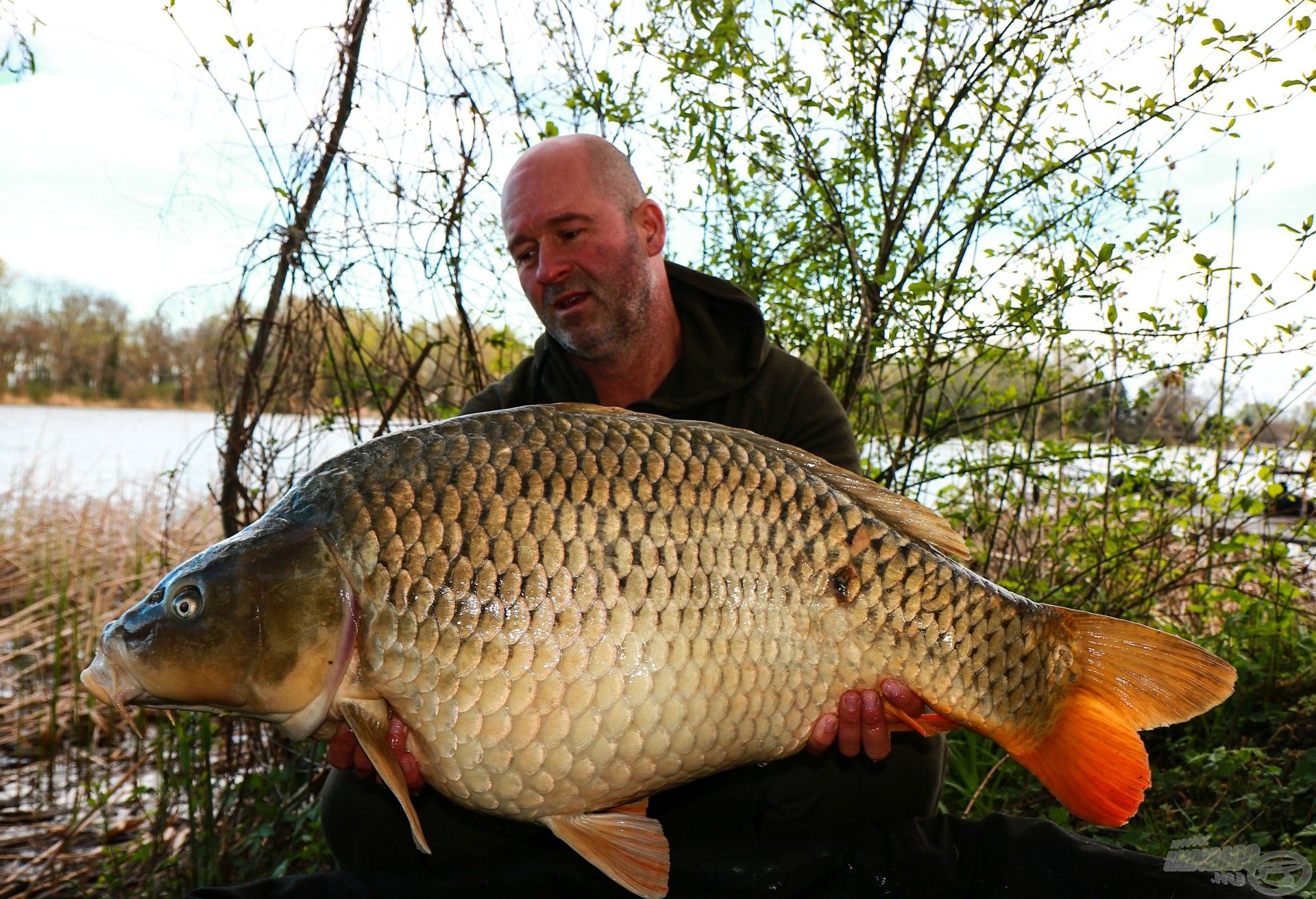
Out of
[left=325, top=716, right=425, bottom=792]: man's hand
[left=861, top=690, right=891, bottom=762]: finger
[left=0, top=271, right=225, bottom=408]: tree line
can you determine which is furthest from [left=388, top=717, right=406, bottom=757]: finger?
[left=0, top=271, right=225, bottom=408]: tree line

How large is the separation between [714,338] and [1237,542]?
145 centimetres

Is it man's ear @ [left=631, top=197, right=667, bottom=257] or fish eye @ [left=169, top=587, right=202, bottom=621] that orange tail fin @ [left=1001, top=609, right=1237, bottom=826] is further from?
man's ear @ [left=631, top=197, right=667, bottom=257]

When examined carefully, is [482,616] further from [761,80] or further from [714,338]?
[761,80]

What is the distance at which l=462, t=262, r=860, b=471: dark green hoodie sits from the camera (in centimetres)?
180

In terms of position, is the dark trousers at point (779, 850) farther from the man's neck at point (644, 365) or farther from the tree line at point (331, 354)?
the tree line at point (331, 354)

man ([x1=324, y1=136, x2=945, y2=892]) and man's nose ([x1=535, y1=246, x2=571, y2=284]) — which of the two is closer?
man ([x1=324, y1=136, x2=945, y2=892])

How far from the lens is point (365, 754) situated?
1.27 m

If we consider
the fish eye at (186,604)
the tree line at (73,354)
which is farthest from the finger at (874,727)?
the tree line at (73,354)

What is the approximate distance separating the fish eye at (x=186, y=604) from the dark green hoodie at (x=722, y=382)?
711 millimetres

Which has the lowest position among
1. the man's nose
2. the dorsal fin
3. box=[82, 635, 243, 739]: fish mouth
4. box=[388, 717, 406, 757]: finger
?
box=[388, 717, 406, 757]: finger

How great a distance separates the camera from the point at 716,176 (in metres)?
2.54

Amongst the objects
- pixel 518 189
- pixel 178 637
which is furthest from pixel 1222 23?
pixel 178 637

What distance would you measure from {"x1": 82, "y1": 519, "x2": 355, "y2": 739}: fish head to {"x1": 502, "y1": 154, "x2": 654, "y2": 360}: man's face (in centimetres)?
89

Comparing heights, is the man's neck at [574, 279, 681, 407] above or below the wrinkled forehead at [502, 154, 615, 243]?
below
